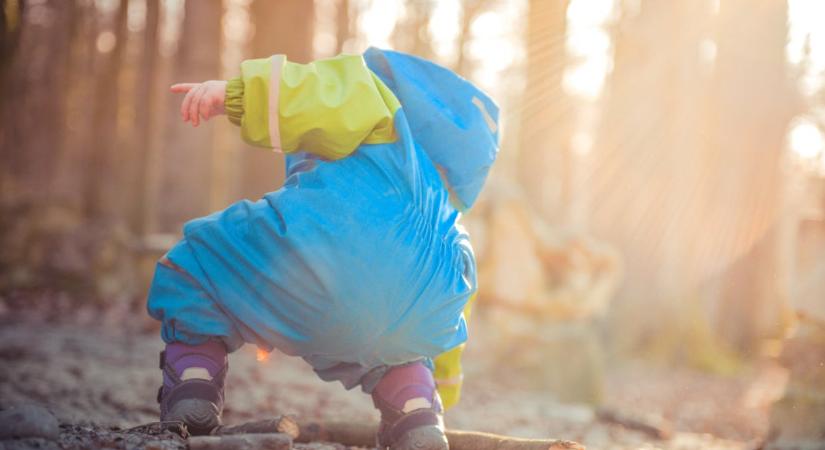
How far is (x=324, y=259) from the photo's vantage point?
224 centimetres

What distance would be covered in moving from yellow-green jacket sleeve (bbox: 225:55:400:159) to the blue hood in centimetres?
23

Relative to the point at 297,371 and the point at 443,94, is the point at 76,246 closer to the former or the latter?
the point at 297,371

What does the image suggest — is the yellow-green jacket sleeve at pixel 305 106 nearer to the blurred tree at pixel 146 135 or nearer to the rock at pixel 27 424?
the rock at pixel 27 424

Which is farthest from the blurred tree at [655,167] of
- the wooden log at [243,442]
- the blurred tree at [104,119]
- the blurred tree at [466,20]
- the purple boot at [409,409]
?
the blurred tree at [104,119]

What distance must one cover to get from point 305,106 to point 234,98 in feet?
0.73

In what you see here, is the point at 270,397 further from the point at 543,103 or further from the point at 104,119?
the point at 104,119

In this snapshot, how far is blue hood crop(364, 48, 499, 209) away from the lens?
2547mm

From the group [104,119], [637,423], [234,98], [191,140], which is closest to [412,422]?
[234,98]

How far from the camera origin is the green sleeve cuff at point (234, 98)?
228cm

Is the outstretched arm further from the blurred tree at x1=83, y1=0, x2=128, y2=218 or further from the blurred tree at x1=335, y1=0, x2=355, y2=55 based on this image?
the blurred tree at x1=335, y1=0, x2=355, y2=55

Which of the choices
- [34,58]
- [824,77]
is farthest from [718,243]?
[34,58]

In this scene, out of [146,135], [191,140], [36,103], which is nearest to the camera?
[191,140]

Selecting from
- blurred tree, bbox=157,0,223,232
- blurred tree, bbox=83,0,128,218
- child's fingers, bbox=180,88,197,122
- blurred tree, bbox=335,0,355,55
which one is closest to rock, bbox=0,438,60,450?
child's fingers, bbox=180,88,197,122

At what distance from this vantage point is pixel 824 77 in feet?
46.2
